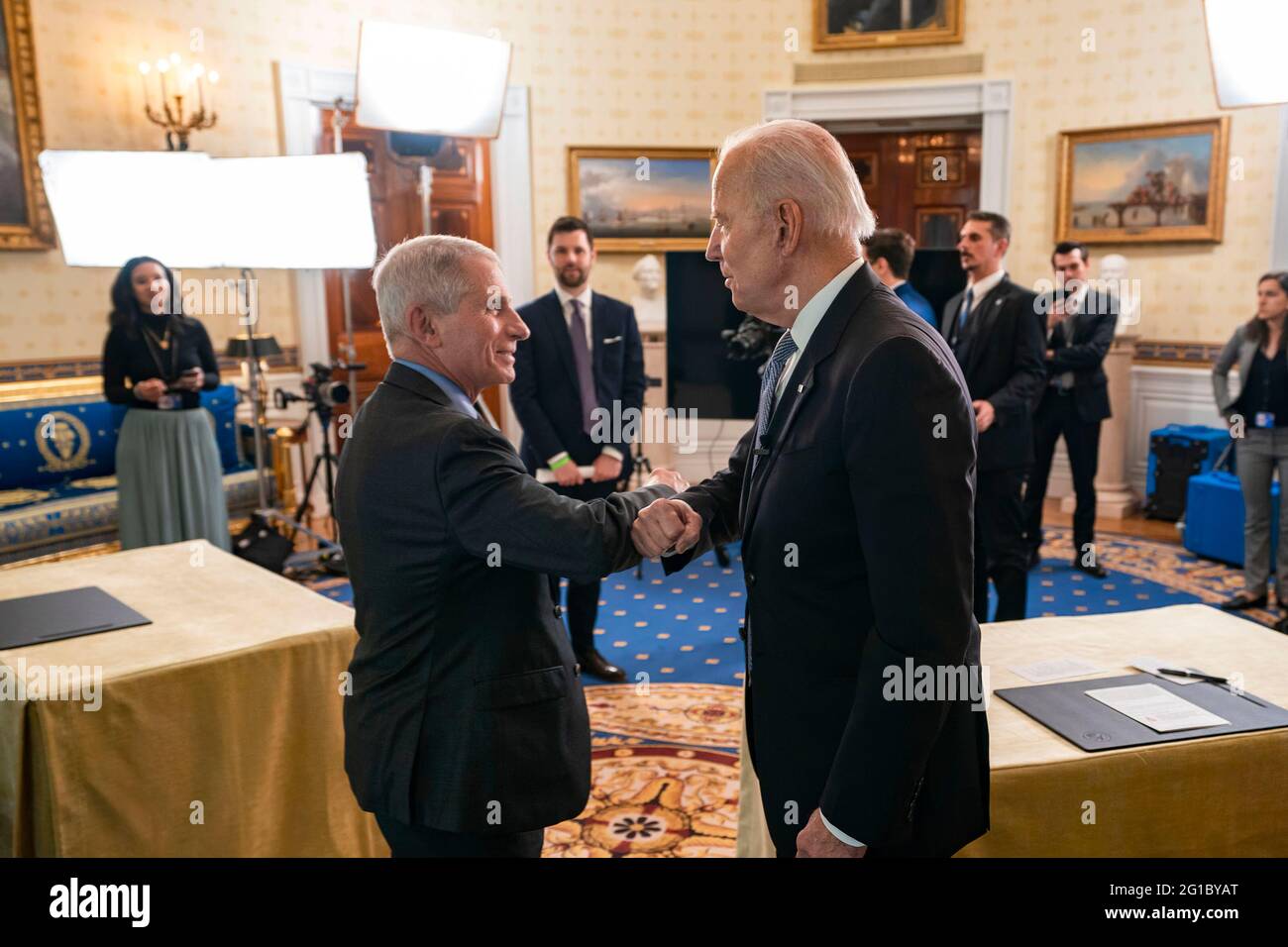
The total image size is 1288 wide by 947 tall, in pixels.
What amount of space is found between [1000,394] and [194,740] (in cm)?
330

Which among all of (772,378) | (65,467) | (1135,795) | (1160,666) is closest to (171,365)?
(65,467)

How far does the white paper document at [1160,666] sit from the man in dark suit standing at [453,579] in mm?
1187

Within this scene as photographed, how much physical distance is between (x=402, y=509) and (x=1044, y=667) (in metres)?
1.42

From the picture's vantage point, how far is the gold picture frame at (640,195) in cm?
883

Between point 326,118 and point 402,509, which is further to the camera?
point 326,118

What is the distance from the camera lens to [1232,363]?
5.83 m

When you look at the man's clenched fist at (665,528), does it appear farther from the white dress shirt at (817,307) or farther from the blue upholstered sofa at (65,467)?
the blue upholstered sofa at (65,467)

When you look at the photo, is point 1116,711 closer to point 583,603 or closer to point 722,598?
point 583,603

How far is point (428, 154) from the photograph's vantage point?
6.00 metres

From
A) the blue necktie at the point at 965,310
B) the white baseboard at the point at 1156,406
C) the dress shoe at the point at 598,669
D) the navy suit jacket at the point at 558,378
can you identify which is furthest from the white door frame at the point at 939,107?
the dress shoe at the point at 598,669

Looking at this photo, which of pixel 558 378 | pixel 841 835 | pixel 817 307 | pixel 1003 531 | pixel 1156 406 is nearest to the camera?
pixel 841 835

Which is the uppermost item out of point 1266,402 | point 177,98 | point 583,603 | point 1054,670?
point 177,98
